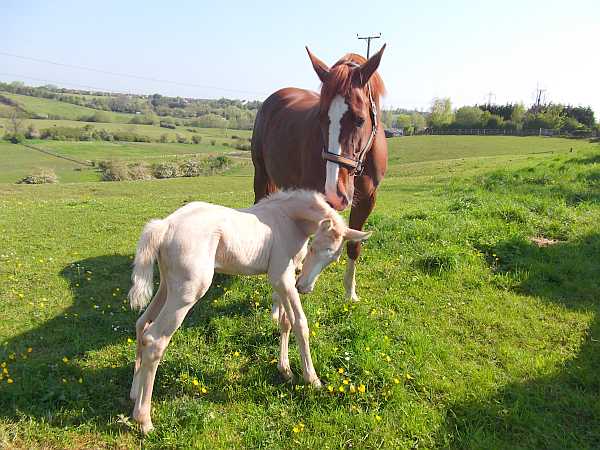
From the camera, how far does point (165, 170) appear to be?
45438 mm

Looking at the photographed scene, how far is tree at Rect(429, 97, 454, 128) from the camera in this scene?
86.6 meters

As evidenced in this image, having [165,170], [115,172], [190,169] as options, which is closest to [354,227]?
[115,172]

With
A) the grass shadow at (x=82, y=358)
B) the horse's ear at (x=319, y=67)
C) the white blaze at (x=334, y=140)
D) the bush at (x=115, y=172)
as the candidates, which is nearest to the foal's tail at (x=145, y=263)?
the grass shadow at (x=82, y=358)

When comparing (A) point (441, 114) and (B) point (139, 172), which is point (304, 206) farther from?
(A) point (441, 114)

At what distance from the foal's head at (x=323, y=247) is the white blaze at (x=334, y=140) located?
18.1 inches

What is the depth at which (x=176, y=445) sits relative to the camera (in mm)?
3018

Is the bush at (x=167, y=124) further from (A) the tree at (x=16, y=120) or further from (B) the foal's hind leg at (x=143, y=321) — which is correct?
(B) the foal's hind leg at (x=143, y=321)

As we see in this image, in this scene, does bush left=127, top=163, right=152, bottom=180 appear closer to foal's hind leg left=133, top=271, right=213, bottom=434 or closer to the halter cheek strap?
the halter cheek strap

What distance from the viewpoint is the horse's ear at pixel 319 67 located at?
13.6 ft

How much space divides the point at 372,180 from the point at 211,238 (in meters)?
2.59

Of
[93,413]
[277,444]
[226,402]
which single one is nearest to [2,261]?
[93,413]

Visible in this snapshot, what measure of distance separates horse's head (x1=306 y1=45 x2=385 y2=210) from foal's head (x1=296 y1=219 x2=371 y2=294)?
0.38m

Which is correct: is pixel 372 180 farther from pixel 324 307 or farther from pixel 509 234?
pixel 509 234

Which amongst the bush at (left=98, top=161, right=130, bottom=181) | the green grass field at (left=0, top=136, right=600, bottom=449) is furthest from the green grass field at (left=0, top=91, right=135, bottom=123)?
the green grass field at (left=0, top=136, right=600, bottom=449)
